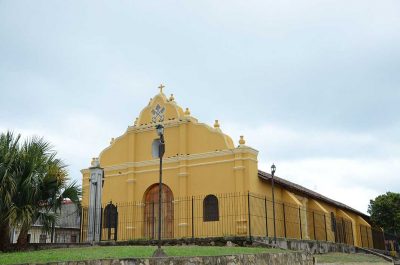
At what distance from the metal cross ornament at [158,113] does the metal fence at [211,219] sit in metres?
4.30

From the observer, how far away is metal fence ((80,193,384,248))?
21.0 meters

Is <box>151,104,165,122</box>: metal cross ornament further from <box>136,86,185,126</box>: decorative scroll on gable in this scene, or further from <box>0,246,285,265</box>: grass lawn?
<box>0,246,285,265</box>: grass lawn

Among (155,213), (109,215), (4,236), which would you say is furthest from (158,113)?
(4,236)

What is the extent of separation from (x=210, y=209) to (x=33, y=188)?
9.76 meters

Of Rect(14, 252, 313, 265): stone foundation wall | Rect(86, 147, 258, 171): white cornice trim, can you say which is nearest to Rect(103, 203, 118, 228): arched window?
Rect(86, 147, 258, 171): white cornice trim

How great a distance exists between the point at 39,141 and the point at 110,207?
31.4 ft

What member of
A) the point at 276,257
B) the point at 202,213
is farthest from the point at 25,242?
the point at 202,213

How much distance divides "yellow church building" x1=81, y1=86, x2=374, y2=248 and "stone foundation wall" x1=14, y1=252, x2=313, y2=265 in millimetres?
5129

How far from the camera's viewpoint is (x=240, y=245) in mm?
17609

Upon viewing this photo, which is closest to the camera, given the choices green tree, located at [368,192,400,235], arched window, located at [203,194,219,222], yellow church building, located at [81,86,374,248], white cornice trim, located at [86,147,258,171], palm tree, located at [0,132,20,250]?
palm tree, located at [0,132,20,250]

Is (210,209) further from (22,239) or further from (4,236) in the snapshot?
(4,236)

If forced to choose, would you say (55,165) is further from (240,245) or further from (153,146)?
(153,146)

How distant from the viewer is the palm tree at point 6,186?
13.5 m

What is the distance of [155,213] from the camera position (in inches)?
939
